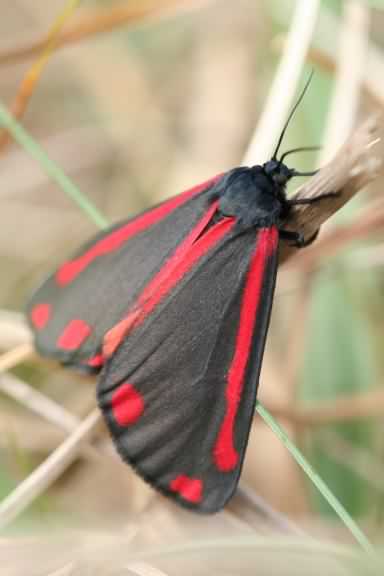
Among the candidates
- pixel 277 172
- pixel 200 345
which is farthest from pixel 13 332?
pixel 277 172

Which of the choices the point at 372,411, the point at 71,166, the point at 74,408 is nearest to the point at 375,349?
the point at 372,411

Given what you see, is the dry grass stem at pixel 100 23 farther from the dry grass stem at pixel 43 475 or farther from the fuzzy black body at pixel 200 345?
the dry grass stem at pixel 43 475

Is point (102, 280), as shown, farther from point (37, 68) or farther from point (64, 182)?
point (37, 68)

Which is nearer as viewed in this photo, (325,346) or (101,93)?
(325,346)

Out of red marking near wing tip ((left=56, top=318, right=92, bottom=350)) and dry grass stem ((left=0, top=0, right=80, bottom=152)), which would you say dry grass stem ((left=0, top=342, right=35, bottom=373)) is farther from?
dry grass stem ((left=0, top=0, right=80, bottom=152))

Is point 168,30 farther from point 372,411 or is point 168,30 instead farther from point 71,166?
point 372,411

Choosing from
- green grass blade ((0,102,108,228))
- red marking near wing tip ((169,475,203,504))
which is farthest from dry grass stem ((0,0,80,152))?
red marking near wing tip ((169,475,203,504))
